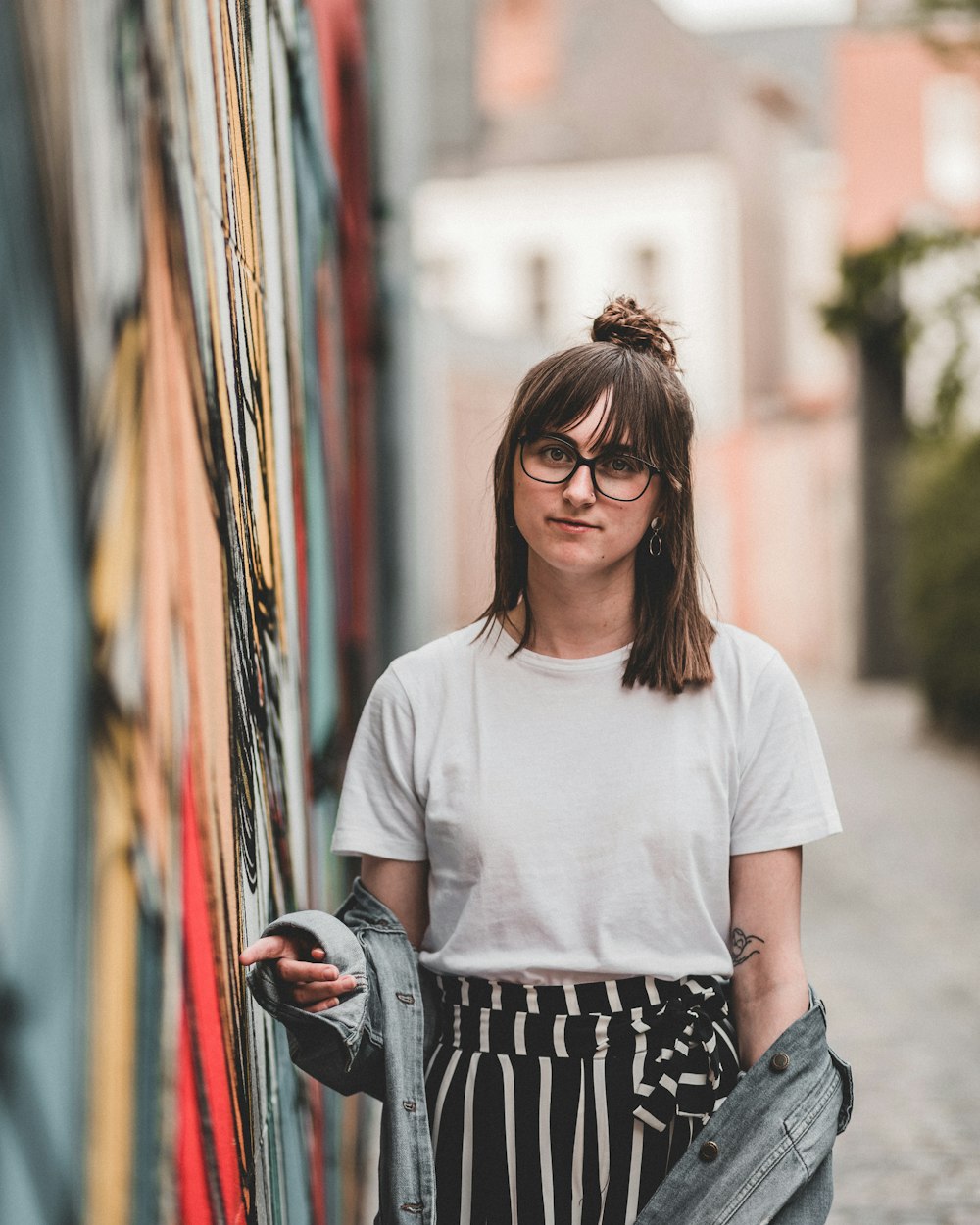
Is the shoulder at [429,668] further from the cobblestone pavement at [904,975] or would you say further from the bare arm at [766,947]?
the cobblestone pavement at [904,975]

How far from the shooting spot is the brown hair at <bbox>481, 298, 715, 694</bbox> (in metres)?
2.12

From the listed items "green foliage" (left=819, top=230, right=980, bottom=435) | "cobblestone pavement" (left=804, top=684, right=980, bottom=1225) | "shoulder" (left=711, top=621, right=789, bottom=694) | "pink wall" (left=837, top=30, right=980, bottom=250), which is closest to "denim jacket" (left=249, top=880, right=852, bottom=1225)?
"shoulder" (left=711, top=621, right=789, bottom=694)

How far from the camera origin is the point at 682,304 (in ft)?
99.1

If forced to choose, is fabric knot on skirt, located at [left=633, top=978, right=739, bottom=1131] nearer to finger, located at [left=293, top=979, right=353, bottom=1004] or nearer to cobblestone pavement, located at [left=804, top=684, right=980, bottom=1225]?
finger, located at [left=293, top=979, right=353, bottom=1004]

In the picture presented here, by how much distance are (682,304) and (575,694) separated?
94.2 feet

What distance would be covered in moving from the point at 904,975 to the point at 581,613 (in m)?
5.54

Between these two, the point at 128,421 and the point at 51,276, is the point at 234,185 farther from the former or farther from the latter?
the point at 51,276

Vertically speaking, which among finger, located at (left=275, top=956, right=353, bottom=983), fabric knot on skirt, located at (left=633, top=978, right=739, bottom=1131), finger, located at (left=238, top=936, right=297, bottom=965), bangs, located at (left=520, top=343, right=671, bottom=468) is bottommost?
fabric knot on skirt, located at (left=633, top=978, right=739, bottom=1131)

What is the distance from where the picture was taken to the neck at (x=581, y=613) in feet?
7.27

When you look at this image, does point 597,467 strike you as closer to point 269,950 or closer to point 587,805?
point 587,805

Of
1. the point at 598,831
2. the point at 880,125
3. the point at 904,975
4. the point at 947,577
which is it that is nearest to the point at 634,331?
the point at 598,831

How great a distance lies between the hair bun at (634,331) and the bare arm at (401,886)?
71cm

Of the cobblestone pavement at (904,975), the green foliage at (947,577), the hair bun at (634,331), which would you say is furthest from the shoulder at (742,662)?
the green foliage at (947,577)

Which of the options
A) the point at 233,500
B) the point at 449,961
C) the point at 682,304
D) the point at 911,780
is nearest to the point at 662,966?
the point at 449,961
